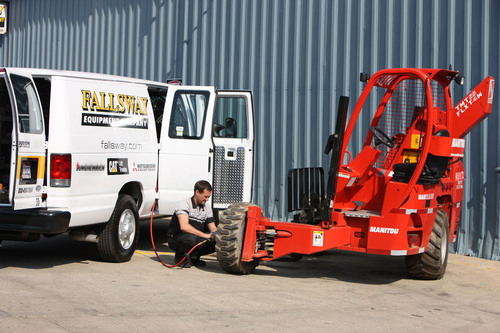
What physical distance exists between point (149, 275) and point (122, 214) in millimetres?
1080

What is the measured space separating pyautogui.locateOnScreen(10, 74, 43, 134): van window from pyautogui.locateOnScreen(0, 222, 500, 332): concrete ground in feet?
5.42

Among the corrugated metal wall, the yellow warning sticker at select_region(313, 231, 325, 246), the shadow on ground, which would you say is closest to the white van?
the shadow on ground

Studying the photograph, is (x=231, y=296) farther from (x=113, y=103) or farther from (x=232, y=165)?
(x=232, y=165)

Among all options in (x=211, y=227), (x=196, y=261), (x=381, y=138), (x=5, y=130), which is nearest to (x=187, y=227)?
(x=211, y=227)

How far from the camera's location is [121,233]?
877 centimetres

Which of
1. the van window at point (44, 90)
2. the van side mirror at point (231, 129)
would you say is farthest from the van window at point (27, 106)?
the van side mirror at point (231, 129)

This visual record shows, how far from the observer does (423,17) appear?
1102 centimetres

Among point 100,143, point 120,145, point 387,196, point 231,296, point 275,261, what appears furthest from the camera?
point 275,261

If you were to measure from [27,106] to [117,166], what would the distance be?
4.94 feet

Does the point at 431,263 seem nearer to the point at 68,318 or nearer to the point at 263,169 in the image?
the point at 68,318

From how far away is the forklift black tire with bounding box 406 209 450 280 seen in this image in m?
8.20

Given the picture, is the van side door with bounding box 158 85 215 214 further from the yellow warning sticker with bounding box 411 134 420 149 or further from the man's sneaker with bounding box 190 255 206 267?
the yellow warning sticker with bounding box 411 134 420 149

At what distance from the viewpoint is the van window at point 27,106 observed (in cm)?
748

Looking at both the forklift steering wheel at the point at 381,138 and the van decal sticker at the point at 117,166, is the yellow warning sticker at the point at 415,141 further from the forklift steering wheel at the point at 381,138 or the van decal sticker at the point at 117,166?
the van decal sticker at the point at 117,166
